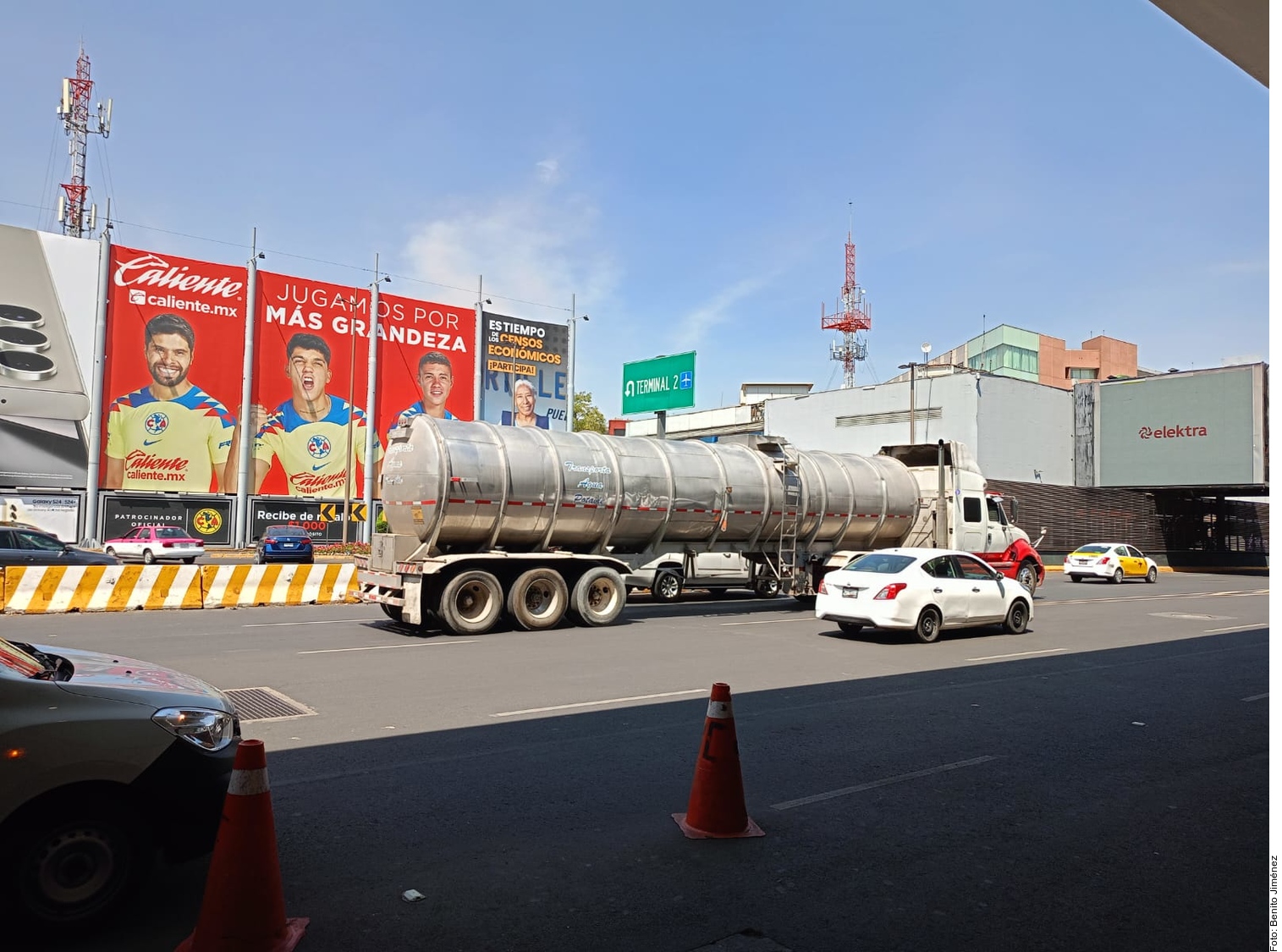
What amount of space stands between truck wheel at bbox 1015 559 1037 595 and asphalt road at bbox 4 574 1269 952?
11.0 m

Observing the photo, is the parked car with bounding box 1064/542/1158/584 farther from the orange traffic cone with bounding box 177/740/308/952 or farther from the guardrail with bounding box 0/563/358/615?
the orange traffic cone with bounding box 177/740/308/952

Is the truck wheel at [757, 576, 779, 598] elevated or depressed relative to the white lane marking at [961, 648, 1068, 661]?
elevated

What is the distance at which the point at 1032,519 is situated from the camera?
149ft

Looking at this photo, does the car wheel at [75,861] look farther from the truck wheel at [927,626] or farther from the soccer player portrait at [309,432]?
the soccer player portrait at [309,432]

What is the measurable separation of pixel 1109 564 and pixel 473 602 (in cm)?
2722

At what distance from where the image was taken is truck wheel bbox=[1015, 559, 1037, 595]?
23.8 meters

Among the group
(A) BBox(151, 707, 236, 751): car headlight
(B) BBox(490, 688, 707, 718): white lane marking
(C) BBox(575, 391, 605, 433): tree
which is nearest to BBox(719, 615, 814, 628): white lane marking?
(B) BBox(490, 688, 707, 718): white lane marking

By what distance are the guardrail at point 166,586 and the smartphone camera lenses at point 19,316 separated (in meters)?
28.0

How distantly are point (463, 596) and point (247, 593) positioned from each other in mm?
6335

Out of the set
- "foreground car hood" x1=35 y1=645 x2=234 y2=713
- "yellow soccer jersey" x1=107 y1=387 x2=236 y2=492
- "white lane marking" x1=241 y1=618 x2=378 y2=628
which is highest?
"yellow soccer jersey" x1=107 y1=387 x2=236 y2=492

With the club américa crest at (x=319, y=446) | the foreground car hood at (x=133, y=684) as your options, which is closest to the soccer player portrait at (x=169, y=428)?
the club américa crest at (x=319, y=446)

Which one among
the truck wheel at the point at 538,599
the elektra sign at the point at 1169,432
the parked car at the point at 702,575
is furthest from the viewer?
the elektra sign at the point at 1169,432

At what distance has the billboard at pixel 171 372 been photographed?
138ft

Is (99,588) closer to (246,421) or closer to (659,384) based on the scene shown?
(659,384)
